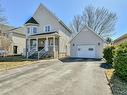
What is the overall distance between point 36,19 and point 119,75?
25058 mm

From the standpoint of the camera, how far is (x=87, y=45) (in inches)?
1174

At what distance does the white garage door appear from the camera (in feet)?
96.2

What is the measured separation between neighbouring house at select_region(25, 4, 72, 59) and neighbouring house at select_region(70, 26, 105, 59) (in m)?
2.65

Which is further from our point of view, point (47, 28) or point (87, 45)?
point (47, 28)

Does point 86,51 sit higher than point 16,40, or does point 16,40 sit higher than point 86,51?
point 16,40

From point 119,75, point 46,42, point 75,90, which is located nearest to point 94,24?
point 46,42

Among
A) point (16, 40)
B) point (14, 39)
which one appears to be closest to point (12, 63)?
point (14, 39)

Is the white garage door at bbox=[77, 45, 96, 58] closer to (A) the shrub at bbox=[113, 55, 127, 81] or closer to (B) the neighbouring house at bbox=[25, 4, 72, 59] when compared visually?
(B) the neighbouring house at bbox=[25, 4, 72, 59]

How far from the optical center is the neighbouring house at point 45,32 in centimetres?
2972

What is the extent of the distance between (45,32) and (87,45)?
8.22m

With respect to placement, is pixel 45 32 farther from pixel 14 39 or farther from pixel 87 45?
pixel 14 39

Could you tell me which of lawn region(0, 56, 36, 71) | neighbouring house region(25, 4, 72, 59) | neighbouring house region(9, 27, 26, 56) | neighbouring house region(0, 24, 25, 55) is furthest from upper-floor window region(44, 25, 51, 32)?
neighbouring house region(9, 27, 26, 56)

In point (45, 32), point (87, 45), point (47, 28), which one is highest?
point (47, 28)

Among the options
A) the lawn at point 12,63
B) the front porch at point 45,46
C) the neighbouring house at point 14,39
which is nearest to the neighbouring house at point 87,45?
the front porch at point 45,46
